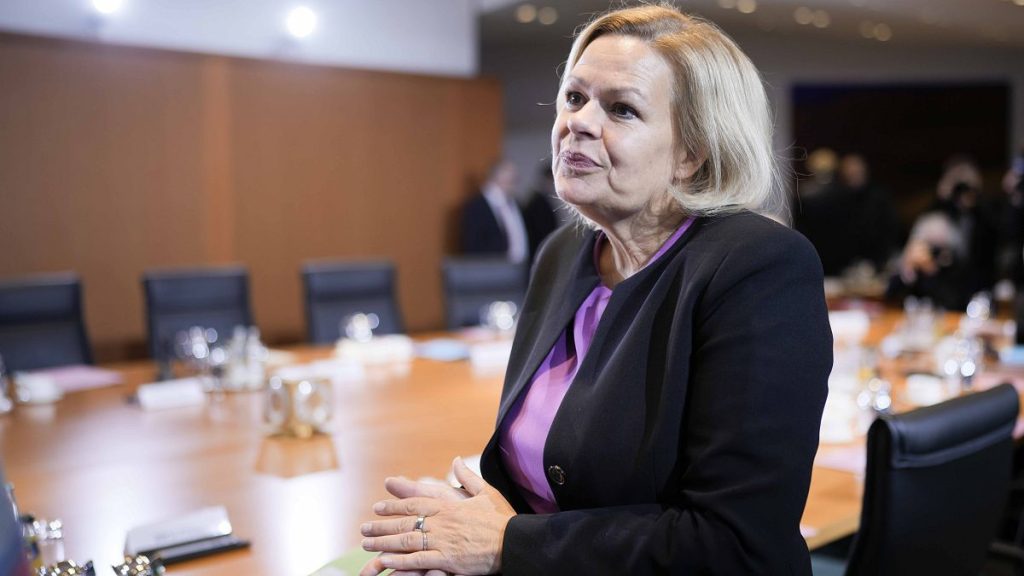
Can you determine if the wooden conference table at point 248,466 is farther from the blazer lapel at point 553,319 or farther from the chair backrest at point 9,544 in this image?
the chair backrest at point 9,544

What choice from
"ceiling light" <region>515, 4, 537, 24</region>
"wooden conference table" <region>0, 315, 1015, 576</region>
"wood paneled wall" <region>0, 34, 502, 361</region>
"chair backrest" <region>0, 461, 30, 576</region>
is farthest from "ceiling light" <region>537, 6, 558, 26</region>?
"chair backrest" <region>0, 461, 30, 576</region>

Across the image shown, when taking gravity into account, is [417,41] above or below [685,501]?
above

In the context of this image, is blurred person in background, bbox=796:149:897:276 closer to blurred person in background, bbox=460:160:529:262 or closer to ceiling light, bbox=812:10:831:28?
ceiling light, bbox=812:10:831:28

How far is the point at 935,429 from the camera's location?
155 centimetres

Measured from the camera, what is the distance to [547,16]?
8547 millimetres

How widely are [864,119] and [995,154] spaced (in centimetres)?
167

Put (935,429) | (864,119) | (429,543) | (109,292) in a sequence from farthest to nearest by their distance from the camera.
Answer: (864,119) → (109,292) → (935,429) → (429,543)

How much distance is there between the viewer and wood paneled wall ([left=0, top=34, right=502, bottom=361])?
577 cm

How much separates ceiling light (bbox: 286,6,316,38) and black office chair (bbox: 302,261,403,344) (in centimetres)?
263

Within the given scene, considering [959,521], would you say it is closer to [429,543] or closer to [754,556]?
[754,556]

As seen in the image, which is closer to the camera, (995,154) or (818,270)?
(818,270)

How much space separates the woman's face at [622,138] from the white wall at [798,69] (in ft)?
30.7

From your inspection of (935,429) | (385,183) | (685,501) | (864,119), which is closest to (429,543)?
(685,501)

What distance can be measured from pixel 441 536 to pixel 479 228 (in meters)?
6.24
